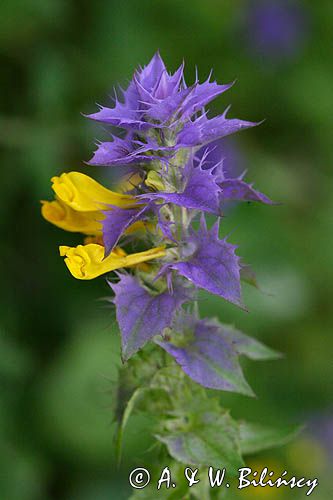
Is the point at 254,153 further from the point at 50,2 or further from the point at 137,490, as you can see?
the point at 137,490

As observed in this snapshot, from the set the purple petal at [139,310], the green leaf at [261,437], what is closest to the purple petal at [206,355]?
the purple petal at [139,310]

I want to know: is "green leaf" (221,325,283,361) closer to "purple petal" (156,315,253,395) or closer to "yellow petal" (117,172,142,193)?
"purple petal" (156,315,253,395)

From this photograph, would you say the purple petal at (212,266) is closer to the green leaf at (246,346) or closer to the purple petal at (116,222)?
the purple petal at (116,222)

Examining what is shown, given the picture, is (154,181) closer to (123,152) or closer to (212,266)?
(123,152)

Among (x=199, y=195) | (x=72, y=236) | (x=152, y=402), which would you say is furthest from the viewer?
(x=72, y=236)

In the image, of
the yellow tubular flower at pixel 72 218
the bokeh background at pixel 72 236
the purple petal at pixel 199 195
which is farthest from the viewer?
the bokeh background at pixel 72 236

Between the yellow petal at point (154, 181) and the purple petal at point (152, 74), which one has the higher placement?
the purple petal at point (152, 74)

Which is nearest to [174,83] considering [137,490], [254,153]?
[137,490]

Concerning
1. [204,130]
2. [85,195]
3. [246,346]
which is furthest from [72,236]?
[204,130]
